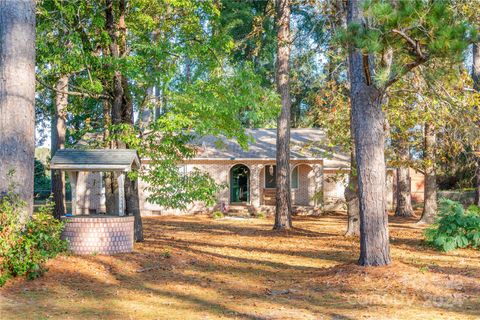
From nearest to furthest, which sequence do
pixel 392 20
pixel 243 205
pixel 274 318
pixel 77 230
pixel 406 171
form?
pixel 274 318
pixel 392 20
pixel 77 230
pixel 406 171
pixel 243 205

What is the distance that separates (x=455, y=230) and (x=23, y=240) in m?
10.1

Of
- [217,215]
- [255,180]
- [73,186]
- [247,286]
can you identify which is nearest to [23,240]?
[73,186]

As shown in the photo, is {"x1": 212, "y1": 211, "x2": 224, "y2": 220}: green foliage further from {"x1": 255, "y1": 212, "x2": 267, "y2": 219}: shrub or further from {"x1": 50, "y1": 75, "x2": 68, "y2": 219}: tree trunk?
{"x1": 50, "y1": 75, "x2": 68, "y2": 219}: tree trunk

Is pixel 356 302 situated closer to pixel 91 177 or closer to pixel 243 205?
pixel 243 205

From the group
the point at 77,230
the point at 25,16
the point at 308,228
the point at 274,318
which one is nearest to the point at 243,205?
the point at 308,228

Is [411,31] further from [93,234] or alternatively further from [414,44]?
[93,234]

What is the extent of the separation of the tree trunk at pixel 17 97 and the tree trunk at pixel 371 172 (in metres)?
5.91

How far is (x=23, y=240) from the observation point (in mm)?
8625

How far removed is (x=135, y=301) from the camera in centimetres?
773

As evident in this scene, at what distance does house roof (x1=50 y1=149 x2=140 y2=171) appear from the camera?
1154 cm

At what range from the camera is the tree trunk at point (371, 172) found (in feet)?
30.9

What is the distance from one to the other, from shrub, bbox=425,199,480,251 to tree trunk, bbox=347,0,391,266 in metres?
4.26

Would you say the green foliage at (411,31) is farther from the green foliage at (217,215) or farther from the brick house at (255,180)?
the brick house at (255,180)

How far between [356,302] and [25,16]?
7440mm
